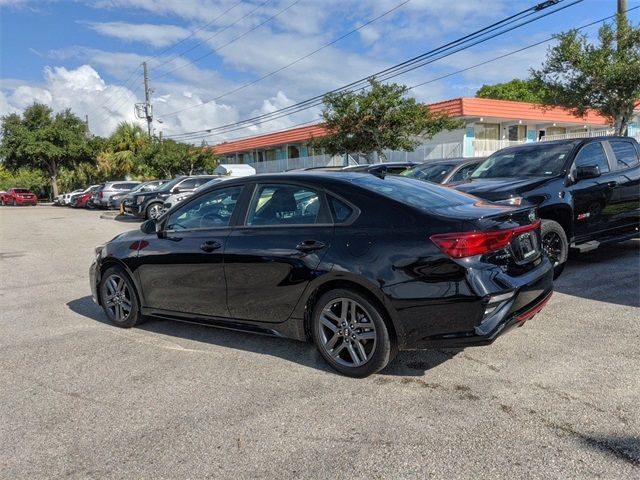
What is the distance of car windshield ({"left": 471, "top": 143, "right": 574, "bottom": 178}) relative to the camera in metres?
7.56

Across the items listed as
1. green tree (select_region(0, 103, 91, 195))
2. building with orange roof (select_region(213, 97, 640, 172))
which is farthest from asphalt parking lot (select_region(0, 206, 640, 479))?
green tree (select_region(0, 103, 91, 195))

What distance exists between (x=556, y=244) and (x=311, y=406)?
15.0 ft

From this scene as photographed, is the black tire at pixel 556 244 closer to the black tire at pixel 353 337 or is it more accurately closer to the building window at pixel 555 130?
the black tire at pixel 353 337

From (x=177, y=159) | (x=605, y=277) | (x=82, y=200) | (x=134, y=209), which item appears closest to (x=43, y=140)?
(x=177, y=159)

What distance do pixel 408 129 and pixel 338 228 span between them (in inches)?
833

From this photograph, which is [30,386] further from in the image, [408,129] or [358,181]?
[408,129]

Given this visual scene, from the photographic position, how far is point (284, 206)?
4.61 m

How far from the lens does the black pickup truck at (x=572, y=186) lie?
6926mm

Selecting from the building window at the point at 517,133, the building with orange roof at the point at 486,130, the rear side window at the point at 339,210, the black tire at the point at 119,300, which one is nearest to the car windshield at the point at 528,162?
the rear side window at the point at 339,210

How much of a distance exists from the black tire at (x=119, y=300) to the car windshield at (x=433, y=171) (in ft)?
21.8

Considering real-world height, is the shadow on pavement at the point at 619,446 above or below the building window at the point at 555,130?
below

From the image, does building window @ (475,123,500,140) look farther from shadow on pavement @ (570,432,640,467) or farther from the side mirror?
shadow on pavement @ (570,432,640,467)

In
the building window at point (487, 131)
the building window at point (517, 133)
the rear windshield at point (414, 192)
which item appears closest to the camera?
the rear windshield at point (414, 192)

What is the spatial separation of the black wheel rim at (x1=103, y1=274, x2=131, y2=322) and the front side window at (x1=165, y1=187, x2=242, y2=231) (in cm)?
96
